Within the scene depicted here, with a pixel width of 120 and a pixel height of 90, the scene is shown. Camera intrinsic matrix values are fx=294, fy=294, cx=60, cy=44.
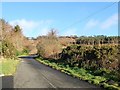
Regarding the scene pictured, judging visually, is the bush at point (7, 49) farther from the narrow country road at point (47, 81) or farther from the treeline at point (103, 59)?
the narrow country road at point (47, 81)

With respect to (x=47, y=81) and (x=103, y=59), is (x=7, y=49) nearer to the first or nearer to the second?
(x=103, y=59)

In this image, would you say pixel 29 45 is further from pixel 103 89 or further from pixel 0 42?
pixel 103 89

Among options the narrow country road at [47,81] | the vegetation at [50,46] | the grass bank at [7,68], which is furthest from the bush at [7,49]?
the narrow country road at [47,81]

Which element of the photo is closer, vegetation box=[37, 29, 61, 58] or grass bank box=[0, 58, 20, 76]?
grass bank box=[0, 58, 20, 76]

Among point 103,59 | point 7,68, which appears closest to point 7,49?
point 7,68

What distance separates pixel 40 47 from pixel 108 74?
2223 inches

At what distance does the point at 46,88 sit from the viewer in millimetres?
18281

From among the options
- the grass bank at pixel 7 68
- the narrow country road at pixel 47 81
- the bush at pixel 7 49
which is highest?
the bush at pixel 7 49

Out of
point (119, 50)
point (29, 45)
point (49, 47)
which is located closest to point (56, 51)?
point (49, 47)

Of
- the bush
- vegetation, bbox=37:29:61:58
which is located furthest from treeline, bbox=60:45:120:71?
vegetation, bbox=37:29:61:58

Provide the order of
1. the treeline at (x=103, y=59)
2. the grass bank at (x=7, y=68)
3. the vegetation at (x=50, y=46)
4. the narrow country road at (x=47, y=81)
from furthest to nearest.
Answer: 1. the vegetation at (x=50, y=46)
2. the grass bank at (x=7, y=68)
3. the treeline at (x=103, y=59)
4. the narrow country road at (x=47, y=81)

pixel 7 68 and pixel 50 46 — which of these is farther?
pixel 50 46

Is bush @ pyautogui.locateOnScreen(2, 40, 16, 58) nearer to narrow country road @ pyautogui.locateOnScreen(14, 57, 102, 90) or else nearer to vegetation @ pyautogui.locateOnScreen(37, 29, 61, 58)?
vegetation @ pyautogui.locateOnScreen(37, 29, 61, 58)

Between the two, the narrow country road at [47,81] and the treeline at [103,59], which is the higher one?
the treeline at [103,59]
